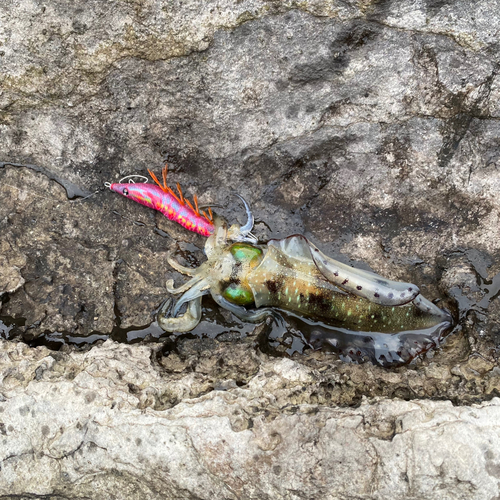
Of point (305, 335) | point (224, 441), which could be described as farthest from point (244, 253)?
point (224, 441)

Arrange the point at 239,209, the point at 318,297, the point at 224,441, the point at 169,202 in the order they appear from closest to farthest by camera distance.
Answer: the point at 224,441
the point at 318,297
the point at 169,202
the point at 239,209

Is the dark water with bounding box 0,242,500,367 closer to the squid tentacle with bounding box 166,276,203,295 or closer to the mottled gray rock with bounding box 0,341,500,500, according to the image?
the squid tentacle with bounding box 166,276,203,295

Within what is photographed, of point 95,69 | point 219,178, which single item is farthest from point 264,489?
point 95,69

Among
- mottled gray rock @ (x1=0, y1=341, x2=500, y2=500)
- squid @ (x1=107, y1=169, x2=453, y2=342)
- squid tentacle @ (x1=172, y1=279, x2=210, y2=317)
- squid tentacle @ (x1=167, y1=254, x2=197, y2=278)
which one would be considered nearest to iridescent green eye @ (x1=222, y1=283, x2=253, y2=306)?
squid @ (x1=107, y1=169, x2=453, y2=342)

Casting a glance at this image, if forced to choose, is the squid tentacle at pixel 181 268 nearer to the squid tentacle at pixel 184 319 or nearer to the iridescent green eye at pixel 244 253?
the squid tentacle at pixel 184 319

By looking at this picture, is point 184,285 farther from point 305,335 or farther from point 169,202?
point 305,335

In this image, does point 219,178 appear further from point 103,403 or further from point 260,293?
point 103,403
